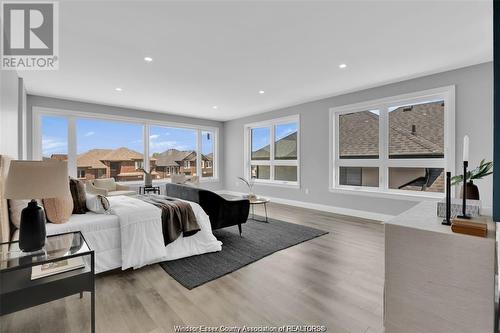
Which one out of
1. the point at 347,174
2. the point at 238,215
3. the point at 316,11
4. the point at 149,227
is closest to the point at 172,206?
the point at 149,227

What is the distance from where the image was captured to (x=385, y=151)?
4.48 m

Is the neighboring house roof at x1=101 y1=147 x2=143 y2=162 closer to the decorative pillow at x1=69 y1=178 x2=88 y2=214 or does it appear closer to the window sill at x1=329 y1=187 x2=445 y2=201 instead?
the decorative pillow at x1=69 y1=178 x2=88 y2=214

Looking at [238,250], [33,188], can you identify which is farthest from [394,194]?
[33,188]

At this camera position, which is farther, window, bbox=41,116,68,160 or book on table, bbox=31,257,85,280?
window, bbox=41,116,68,160

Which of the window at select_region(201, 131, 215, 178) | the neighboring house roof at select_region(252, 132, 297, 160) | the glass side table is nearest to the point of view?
the glass side table

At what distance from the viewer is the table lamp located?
4.65 ft

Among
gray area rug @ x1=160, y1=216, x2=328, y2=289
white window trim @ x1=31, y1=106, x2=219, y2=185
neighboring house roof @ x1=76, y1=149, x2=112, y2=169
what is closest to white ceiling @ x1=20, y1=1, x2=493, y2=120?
white window trim @ x1=31, y1=106, x2=219, y2=185

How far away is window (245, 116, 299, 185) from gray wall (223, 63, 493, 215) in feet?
0.78

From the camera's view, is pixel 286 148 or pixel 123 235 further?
pixel 286 148

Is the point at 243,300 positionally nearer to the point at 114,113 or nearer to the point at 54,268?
the point at 54,268

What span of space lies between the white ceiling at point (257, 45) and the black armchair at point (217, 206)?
1.91 m

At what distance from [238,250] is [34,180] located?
7.31 ft

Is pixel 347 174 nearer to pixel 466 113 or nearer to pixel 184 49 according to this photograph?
pixel 466 113

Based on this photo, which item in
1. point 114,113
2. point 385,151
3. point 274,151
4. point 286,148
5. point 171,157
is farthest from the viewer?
point 171,157
